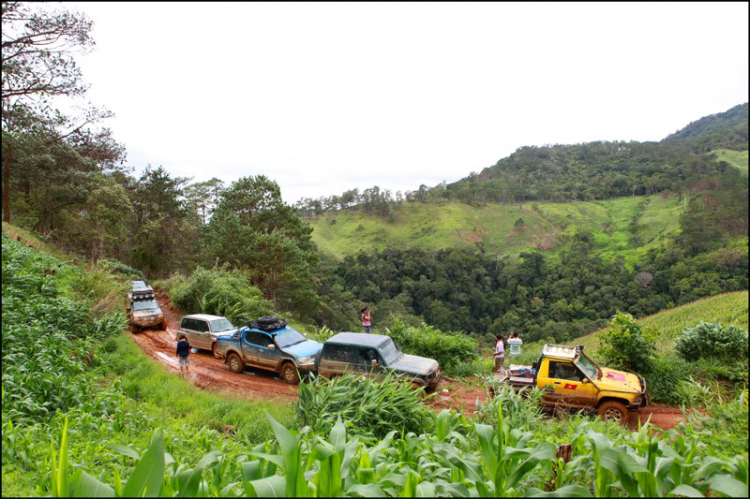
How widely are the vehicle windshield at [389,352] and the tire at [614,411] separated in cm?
435

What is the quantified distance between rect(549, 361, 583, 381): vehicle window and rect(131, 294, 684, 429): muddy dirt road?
51.9 inches

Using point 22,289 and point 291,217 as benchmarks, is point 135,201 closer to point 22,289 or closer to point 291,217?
point 291,217

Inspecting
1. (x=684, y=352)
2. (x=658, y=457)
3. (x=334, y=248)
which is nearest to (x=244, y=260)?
(x=684, y=352)

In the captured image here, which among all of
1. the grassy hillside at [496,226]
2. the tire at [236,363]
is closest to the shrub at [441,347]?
the tire at [236,363]

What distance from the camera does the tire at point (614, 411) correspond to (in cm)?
725

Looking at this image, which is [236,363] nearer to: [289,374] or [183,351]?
[183,351]

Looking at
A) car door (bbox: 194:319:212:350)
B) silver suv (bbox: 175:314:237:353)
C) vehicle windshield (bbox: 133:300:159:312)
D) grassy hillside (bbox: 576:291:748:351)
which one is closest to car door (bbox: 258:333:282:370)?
silver suv (bbox: 175:314:237:353)

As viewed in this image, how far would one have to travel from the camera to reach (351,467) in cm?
299

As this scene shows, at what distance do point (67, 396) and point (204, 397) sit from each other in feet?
7.87

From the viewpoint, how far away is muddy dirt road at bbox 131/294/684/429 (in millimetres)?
7832

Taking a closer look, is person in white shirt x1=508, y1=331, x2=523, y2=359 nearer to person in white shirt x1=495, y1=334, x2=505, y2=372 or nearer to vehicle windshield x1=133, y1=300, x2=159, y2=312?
person in white shirt x1=495, y1=334, x2=505, y2=372

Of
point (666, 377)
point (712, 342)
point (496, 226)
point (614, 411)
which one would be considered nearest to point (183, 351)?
point (614, 411)

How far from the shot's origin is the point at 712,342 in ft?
28.4

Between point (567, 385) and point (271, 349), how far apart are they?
Result: 7.44m
